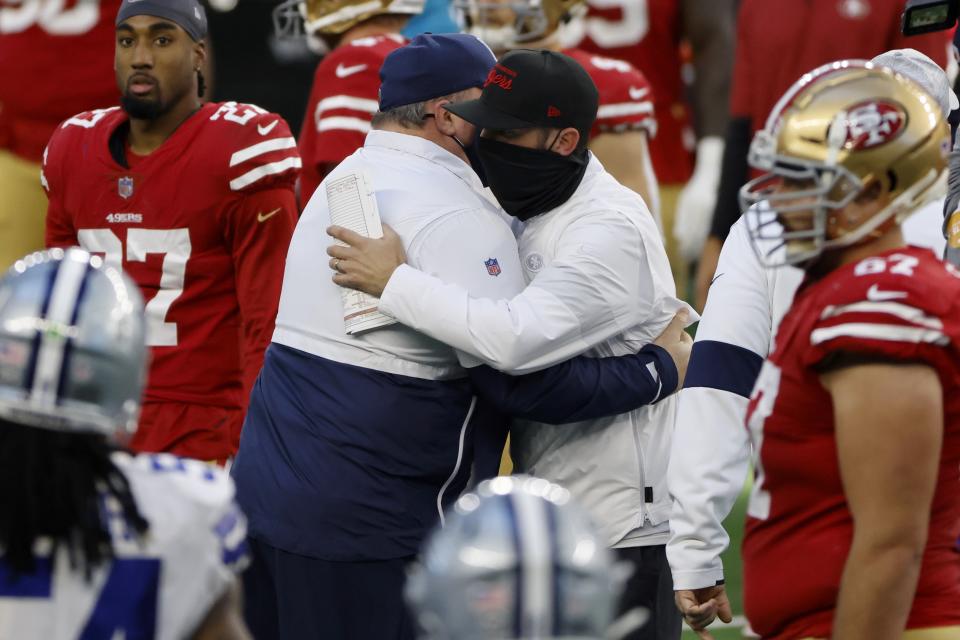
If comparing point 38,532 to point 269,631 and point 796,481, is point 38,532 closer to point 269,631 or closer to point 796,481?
point 796,481

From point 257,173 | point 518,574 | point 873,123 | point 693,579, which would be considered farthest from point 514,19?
point 518,574

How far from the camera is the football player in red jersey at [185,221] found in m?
3.92

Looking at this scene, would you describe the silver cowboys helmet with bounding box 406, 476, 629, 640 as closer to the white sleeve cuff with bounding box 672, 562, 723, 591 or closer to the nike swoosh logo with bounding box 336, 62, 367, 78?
the white sleeve cuff with bounding box 672, 562, 723, 591

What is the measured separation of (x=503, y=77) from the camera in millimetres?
3301

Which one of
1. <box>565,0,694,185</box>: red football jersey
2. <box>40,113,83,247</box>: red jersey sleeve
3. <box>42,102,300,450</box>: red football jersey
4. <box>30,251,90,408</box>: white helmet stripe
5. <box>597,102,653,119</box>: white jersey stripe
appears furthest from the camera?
<box>565,0,694,185</box>: red football jersey

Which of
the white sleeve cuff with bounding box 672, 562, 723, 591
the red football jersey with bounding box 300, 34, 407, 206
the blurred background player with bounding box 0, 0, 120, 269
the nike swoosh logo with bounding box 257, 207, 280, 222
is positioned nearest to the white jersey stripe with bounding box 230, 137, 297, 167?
the nike swoosh logo with bounding box 257, 207, 280, 222

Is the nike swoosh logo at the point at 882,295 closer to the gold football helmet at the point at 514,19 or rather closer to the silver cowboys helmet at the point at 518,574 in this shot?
the silver cowboys helmet at the point at 518,574

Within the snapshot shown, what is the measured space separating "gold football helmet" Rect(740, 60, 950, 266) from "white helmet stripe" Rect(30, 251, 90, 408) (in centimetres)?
107

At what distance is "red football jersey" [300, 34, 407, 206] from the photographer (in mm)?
4965

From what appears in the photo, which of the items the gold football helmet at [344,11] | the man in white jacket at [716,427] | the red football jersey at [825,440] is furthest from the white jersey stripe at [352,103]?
the red football jersey at [825,440]

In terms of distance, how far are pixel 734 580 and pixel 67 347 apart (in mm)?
3701

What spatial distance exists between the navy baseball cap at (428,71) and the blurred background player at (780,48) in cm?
293

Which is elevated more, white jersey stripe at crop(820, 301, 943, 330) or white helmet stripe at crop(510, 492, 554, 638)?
white jersey stripe at crop(820, 301, 943, 330)

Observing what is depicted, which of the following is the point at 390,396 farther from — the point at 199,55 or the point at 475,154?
the point at 199,55
